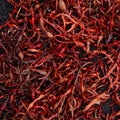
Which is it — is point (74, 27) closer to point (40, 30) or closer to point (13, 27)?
point (40, 30)

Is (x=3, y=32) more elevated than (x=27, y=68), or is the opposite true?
(x=3, y=32)

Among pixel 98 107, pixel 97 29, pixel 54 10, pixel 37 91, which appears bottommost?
pixel 98 107

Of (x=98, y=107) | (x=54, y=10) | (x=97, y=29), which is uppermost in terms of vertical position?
(x=54, y=10)

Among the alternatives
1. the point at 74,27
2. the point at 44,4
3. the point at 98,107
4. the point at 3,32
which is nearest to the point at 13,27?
the point at 3,32

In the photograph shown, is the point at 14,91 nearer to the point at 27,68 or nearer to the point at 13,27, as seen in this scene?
the point at 27,68

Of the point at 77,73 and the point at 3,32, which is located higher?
the point at 3,32

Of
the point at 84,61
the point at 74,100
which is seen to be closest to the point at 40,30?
the point at 84,61
